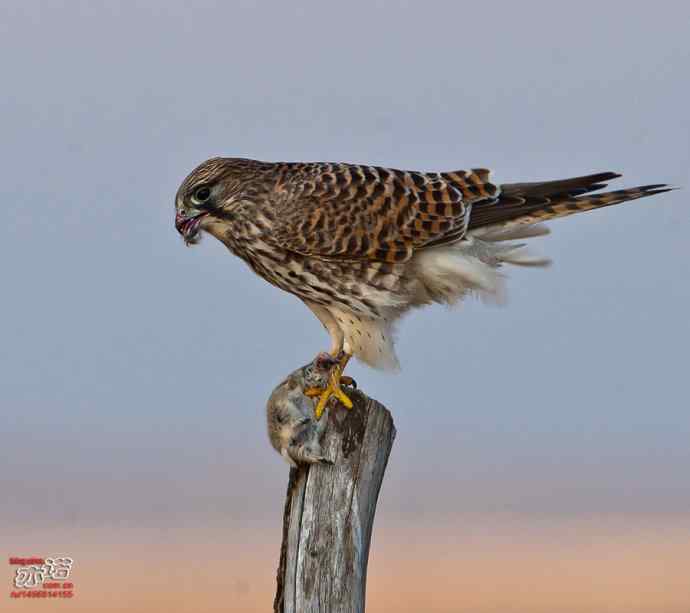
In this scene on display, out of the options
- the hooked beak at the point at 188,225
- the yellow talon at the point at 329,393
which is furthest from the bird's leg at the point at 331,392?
the hooked beak at the point at 188,225

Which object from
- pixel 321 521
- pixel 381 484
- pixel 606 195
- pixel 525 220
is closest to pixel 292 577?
pixel 321 521

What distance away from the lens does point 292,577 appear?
4117 mm

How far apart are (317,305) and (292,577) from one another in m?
1.59

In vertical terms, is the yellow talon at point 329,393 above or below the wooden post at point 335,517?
above

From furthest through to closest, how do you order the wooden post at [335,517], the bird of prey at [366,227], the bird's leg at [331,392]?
the bird of prey at [366,227] < the bird's leg at [331,392] < the wooden post at [335,517]

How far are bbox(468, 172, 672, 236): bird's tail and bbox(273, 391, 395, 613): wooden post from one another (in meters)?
1.40

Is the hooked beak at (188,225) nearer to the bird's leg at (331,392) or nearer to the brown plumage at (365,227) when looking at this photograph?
the brown plumage at (365,227)

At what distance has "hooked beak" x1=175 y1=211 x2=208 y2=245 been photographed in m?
4.93

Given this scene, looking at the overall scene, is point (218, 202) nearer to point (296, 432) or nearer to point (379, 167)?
point (379, 167)

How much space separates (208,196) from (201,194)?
4 centimetres

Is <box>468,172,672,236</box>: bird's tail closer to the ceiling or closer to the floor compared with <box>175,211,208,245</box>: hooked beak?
closer to the ceiling

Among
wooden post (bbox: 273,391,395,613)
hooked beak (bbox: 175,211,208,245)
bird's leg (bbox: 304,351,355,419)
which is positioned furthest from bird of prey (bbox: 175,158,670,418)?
wooden post (bbox: 273,391,395,613)

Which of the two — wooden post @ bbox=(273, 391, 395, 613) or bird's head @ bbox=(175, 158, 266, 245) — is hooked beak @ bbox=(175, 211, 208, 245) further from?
wooden post @ bbox=(273, 391, 395, 613)

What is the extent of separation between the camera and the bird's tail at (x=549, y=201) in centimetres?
504
